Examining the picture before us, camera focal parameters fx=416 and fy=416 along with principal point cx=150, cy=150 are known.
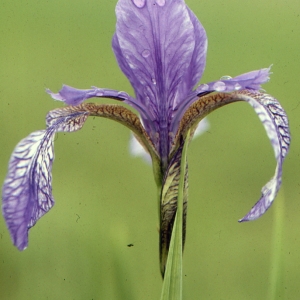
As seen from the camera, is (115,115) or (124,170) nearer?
(115,115)

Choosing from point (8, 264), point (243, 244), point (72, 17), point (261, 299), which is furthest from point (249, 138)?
point (8, 264)

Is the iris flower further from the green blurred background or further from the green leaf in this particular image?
the green blurred background

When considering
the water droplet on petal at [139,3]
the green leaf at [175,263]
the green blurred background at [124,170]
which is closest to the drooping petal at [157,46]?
the water droplet on petal at [139,3]

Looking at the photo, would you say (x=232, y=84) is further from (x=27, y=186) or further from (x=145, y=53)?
(x=27, y=186)

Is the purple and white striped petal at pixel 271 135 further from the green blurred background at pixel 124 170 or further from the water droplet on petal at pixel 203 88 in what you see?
the green blurred background at pixel 124 170

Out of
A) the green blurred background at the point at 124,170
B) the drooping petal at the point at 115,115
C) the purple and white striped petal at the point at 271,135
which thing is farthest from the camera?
the green blurred background at the point at 124,170

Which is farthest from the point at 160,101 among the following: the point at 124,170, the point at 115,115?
the point at 124,170

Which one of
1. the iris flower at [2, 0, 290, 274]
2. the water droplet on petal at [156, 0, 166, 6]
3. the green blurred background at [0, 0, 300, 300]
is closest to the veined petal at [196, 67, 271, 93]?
the iris flower at [2, 0, 290, 274]
